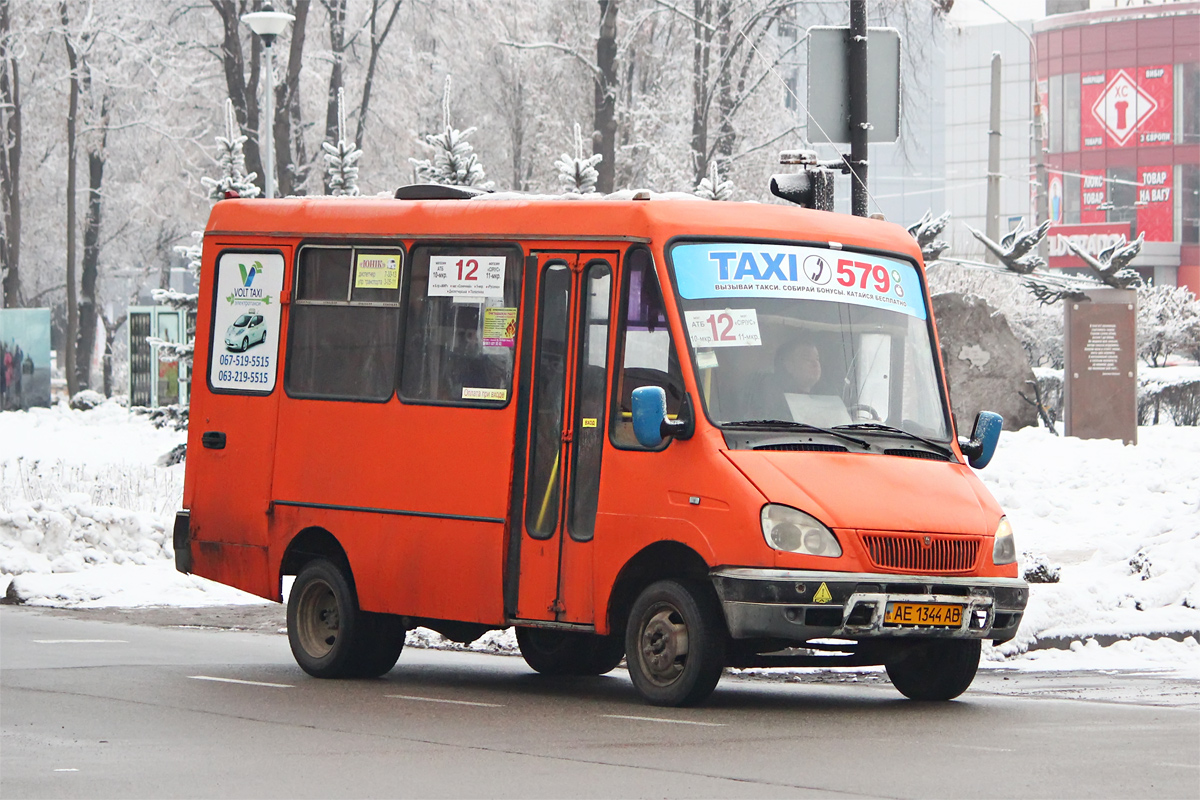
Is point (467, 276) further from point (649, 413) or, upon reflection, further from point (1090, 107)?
point (1090, 107)

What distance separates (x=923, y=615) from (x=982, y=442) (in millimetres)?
1520

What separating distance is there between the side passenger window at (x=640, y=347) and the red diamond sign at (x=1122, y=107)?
93.6 metres

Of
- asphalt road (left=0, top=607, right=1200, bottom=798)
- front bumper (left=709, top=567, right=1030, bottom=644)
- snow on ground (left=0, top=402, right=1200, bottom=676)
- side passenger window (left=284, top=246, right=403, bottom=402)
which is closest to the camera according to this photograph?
asphalt road (left=0, top=607, right=1200, bottom=798)

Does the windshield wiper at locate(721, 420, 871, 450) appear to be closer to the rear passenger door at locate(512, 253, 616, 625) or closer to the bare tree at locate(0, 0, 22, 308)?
the rear passenger door at locate(512, 253, 616, 625)

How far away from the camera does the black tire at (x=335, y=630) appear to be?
1189 centimetres

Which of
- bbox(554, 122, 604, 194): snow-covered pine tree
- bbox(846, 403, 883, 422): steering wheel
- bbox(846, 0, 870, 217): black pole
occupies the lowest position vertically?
bbox(846, 403, 883, 422): steering wheel

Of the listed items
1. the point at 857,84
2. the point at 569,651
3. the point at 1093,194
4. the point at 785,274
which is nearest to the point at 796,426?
the point at 785,274

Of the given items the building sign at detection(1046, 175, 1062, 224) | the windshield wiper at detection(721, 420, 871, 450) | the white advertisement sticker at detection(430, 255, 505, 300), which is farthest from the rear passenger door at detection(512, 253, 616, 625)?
the building sign at detection(1046, 175, 1062, 224)

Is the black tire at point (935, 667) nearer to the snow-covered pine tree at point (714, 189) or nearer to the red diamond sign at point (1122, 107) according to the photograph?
the snow-covered pine tree at point (714, 189)

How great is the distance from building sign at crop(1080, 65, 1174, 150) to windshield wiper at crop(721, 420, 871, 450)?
306ft

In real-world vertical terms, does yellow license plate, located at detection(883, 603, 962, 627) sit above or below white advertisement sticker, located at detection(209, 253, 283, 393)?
below

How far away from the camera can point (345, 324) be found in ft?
39.8

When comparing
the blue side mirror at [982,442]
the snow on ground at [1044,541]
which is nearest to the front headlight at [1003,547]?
the blue side mirror at [982,442]

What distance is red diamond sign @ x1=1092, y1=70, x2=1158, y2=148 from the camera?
99750 millimetres
